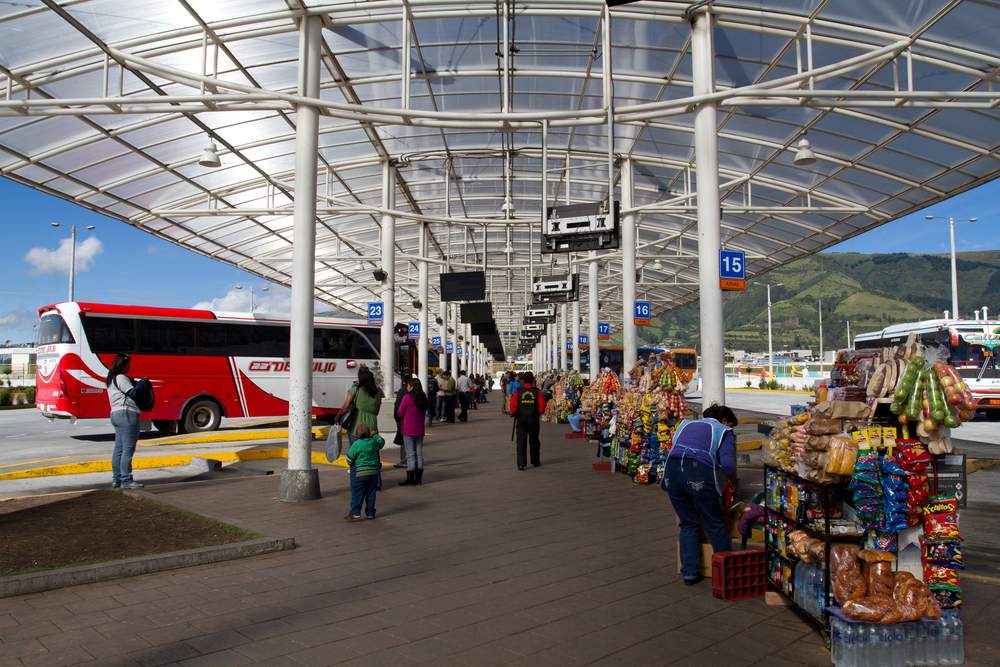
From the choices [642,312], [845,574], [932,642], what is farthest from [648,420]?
[642,312]

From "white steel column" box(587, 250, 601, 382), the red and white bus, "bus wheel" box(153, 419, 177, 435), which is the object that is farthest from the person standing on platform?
"bus wheel" box(153, 419, 177, 435)

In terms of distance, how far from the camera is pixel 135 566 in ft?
19.3

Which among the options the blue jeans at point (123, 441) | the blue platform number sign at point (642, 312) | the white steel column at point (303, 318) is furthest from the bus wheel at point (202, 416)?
the blue platform number sign at point (642, 312)

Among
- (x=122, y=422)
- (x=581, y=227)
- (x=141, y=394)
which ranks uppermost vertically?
(x=581, y=227)

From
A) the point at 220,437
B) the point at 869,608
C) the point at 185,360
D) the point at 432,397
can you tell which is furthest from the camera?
the point at 432,397

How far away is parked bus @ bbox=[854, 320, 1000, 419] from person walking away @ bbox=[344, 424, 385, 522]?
842 inches

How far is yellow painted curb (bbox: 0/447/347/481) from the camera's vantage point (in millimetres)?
11180

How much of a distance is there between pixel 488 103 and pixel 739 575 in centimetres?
1293

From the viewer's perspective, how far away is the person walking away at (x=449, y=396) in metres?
24.8

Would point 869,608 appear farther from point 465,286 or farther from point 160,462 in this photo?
point 465,286

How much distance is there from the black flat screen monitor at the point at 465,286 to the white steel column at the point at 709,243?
524 inches

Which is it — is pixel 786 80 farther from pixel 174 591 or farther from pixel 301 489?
pixel 174 591

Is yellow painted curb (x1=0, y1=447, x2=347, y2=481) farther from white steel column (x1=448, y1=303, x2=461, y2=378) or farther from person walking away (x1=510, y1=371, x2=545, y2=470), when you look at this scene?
white steel column (x1=448, y1=303, x2=461, y2=378)

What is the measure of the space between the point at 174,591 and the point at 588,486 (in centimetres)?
662
